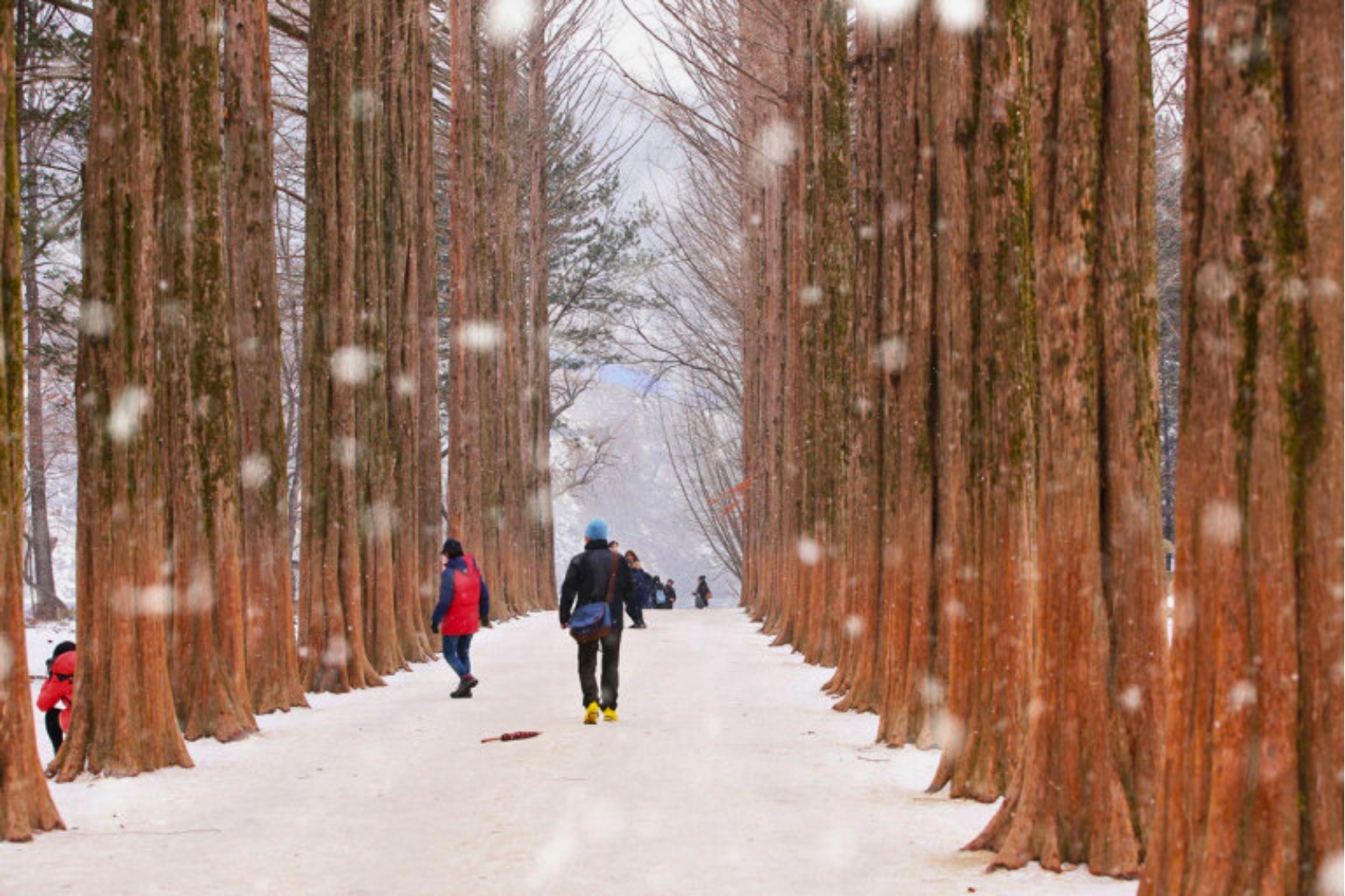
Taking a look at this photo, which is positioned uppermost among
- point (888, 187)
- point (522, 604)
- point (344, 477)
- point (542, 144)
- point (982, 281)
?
point (542, 144)

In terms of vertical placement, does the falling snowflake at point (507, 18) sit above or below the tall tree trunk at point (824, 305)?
above

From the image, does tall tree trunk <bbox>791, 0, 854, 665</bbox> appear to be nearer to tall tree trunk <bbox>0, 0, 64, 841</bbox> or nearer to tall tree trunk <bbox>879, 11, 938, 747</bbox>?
tall tree trunk <bbox>879, 11, 938, 747</bbox>

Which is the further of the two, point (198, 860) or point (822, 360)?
point (822, 360)

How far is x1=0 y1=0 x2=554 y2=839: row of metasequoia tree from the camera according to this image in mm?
9445

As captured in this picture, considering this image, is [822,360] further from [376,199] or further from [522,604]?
[522,604]

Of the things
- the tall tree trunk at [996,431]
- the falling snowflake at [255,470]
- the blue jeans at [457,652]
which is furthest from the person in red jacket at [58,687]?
the tall tree trunk at [996,431]

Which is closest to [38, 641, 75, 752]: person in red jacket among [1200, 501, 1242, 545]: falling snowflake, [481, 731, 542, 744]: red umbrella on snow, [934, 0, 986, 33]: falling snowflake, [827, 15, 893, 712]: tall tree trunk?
[481, 731, 542, 744]: red umbrella on snow

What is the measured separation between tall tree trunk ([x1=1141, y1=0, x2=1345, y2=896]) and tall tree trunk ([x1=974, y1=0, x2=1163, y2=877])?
66.7 inches

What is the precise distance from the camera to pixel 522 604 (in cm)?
3262

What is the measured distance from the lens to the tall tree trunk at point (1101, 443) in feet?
21.7

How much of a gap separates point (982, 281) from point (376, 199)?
374 inches

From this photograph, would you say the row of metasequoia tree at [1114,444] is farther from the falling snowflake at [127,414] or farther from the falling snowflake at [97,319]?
the falling snowflake at [97,319]

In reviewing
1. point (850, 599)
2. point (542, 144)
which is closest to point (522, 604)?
point (542, 144)

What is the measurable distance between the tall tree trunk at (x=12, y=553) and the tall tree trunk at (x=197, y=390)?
3457 mm
